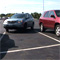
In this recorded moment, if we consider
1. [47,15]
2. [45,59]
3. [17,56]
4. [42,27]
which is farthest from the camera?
[42,27]

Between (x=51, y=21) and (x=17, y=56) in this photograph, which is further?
(x=51, y=21)

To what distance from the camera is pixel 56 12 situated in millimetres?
11711

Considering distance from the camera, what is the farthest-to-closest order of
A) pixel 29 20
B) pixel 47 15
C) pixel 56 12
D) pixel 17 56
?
1. pixel 29 20
2. pixel 47 15
3. pixel 56 12
4. pixel 17 56

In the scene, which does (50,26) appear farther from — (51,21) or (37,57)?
(37,57)

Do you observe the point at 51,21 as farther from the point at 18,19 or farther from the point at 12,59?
the point at 12,59

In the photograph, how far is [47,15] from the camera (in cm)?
1288

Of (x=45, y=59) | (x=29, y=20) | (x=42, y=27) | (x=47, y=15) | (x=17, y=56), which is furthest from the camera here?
(x=29, y=20)

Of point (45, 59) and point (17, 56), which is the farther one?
A: point (17, 56)

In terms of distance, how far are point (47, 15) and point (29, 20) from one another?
2.80 meters

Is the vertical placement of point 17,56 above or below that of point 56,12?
below

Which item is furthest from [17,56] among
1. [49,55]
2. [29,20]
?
[29,20]

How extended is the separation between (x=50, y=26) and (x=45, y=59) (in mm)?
6886

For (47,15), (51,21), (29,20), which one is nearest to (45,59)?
(51,21)

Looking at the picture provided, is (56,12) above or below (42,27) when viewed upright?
above
